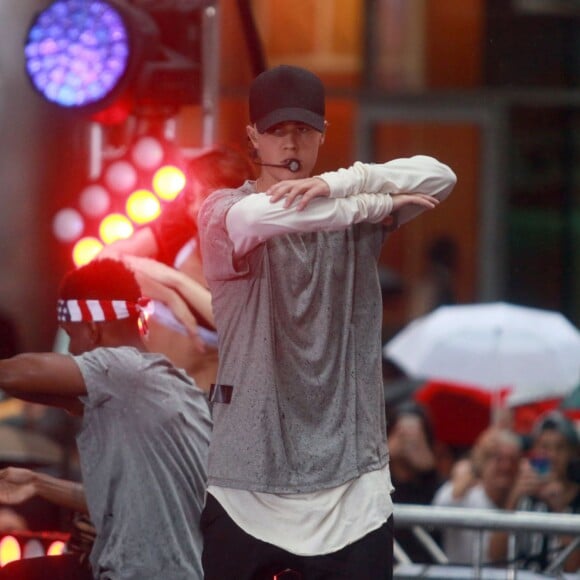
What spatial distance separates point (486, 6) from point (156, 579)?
27.1 feet

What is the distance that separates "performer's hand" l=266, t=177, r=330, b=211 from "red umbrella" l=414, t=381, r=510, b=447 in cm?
653

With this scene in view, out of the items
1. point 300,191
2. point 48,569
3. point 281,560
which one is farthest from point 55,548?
point 300,191

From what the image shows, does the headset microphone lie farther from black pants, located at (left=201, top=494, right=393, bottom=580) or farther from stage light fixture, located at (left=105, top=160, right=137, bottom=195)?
stage light fixture, located at (left=105, top=160, right=137, bottom=195)

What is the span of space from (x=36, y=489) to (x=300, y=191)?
150 cm

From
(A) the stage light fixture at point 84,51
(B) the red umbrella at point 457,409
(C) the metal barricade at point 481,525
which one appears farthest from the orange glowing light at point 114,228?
(B) the red umbrella at point 457,409

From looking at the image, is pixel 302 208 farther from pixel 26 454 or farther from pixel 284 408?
pixel 26 454

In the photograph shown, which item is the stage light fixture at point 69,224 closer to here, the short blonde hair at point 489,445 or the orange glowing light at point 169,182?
the orange glowing light at point 169,182

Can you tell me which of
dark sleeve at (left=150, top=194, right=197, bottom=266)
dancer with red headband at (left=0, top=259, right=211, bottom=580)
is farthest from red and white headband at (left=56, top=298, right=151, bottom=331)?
dark sleeve at (left=150, top=194, right=197, bottom=266)

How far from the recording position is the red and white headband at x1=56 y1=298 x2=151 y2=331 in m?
4.11

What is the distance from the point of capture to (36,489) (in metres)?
4.30

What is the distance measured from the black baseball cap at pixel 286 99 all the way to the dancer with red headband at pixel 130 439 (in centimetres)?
87

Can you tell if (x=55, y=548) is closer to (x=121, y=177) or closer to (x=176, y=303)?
(x=176, y=303)

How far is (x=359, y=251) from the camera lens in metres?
3.49

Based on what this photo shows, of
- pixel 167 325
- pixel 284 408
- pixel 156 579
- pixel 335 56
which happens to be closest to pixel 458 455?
pixel 335 56
